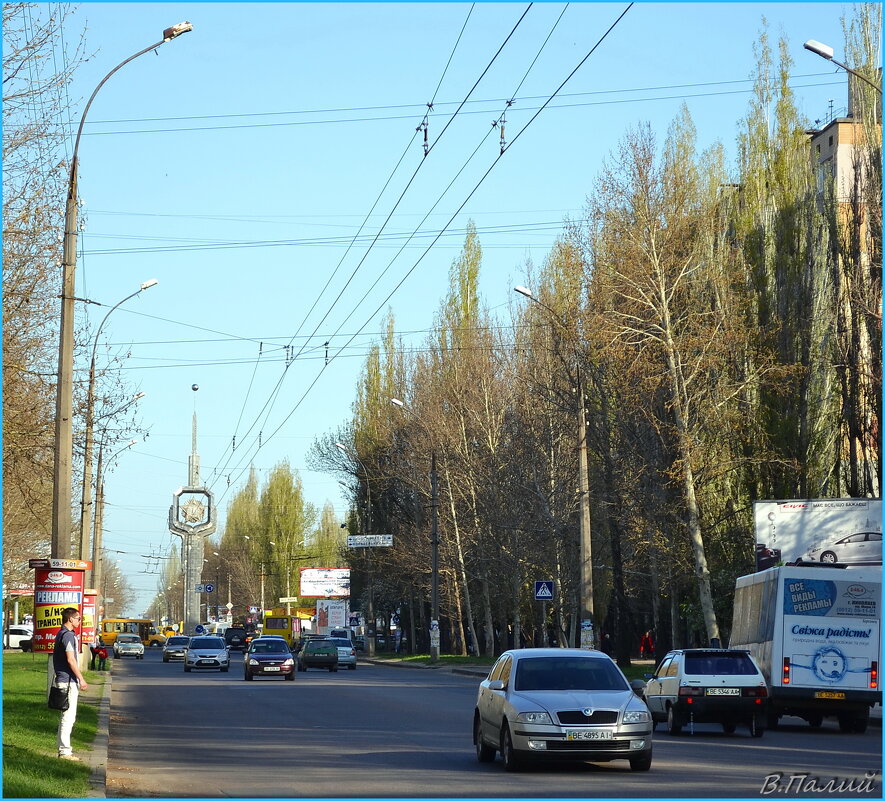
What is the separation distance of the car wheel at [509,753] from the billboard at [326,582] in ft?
247

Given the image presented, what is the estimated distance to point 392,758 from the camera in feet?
56.9

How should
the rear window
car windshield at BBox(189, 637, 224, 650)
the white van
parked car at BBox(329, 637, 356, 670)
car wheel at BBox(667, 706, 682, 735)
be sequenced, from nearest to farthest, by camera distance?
the rear window
car wheel at BBox(667, 706, 682, 735)
the white van
car windshield at BBox(189, 637, 224, 650)
parked car at BBox(329, 637, 356, 670)

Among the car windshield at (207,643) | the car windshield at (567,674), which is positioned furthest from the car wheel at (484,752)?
the car windshield at (207,643)

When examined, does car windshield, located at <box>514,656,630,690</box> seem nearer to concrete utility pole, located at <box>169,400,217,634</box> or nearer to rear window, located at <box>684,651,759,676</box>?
rear window, located at <box>684,651,759,676</box>

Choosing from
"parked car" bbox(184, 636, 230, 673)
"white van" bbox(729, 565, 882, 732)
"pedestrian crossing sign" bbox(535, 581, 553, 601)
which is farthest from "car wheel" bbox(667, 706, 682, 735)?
"parked car" bbox(184, 636, 230, 673)

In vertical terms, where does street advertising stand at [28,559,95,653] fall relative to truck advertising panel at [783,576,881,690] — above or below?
above

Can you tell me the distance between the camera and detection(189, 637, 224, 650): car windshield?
185 feet

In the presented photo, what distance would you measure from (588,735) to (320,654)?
4424 cm

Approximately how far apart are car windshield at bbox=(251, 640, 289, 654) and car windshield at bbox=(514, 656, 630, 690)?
3129cm

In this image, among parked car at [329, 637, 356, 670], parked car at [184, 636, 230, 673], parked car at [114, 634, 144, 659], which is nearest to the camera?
parked car at [184, 636, 230, 673]

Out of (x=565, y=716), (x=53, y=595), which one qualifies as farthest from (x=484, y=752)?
(x=53, y=595)

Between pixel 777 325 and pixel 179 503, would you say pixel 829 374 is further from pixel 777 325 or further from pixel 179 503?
pixel 179 503

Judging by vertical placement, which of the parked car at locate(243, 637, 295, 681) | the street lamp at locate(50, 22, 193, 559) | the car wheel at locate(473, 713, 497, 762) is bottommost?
the parked car at locate(243, 637, 295, 681)

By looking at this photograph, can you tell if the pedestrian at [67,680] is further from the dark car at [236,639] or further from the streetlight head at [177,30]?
the dark car at [236,639]
